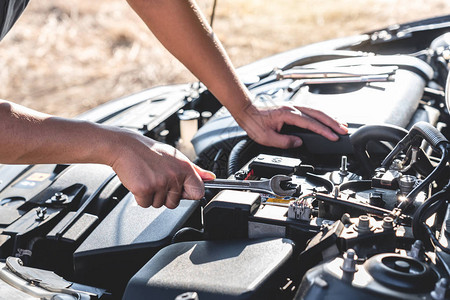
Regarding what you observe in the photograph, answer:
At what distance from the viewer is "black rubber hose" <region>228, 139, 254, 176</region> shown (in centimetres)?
140

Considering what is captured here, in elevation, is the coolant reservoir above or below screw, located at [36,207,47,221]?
below

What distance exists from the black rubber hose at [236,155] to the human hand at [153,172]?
0.37 metres

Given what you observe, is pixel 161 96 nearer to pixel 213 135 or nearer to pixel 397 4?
pixel 213 135

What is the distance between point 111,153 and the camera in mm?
1000

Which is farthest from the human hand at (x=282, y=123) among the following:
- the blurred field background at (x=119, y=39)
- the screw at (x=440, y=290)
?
the blurred field background at (x=119, y=39)

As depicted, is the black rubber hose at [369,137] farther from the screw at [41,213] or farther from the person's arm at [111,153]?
the screw at [41,213]

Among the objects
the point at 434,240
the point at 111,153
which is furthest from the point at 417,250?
the point at 111,153

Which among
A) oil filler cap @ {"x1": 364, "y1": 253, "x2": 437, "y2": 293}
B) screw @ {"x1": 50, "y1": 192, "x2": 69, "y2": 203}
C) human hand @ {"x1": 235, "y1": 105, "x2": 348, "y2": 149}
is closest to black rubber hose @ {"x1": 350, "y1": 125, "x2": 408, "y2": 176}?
human hand @ {"x1": 235, "y1": 105, "x2": 348, "y2": 149}

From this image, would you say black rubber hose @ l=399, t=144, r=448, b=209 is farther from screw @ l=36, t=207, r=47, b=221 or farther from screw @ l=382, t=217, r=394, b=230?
screw @ l=36, t=207, r=47, b=221

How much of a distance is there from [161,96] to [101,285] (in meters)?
1.07

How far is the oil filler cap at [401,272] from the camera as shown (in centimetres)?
75

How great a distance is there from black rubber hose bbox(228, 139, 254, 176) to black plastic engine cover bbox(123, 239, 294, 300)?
418 millimetres

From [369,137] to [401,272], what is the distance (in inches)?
19.8

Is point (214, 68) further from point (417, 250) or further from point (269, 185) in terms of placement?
point (417, 250)
